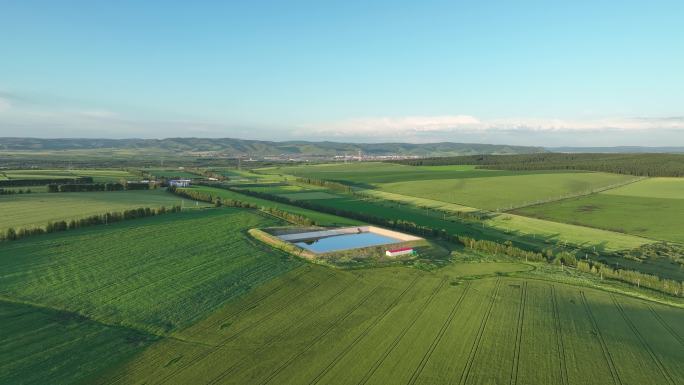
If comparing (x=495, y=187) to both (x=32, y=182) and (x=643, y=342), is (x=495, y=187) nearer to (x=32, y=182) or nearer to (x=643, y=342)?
(x=643, y=342)

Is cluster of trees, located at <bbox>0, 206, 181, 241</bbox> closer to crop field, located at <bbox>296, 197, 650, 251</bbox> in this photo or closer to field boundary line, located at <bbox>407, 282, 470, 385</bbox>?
crop field, located at <bbox>296, 197, 650, 251</bbox>

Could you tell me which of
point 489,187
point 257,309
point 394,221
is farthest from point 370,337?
point 489,187

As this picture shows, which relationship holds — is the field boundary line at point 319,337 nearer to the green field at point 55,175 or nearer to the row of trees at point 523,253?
the row of trees at point 523,253

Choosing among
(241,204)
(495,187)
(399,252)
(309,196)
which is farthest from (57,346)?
(495,187)

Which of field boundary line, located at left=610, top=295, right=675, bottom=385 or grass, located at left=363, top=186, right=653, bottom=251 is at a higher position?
grass, located at left=363, top=186, right=653, bottom=251

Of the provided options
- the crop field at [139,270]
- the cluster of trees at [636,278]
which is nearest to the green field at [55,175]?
the crop field at [139,270]

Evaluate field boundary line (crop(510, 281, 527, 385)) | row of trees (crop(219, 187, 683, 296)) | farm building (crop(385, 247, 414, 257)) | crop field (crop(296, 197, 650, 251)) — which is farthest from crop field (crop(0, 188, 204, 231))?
field boundary line (crop(510, 281, 527, 385))
